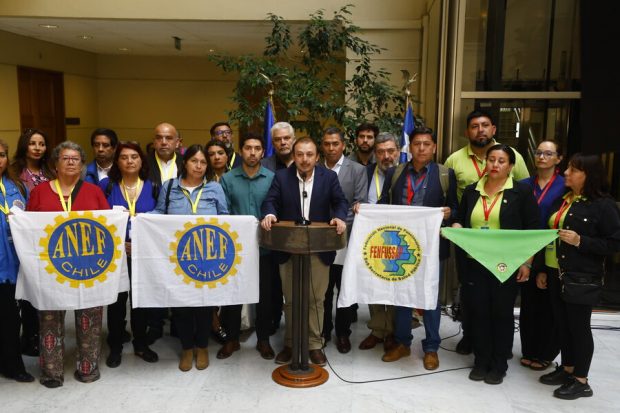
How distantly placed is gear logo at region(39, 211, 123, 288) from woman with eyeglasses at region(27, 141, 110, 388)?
100mm

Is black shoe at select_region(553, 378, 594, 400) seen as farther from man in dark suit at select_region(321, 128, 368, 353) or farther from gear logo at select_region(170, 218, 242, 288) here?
gear logo at select_region(170, 218, 242, 288)

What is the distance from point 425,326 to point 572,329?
958 millimetres

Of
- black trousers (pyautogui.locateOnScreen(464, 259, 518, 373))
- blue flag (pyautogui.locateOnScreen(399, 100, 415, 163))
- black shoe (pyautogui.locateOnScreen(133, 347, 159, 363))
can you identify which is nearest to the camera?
black trousers (pyautogui.locateOnScreen(464, 259, 518, 373))

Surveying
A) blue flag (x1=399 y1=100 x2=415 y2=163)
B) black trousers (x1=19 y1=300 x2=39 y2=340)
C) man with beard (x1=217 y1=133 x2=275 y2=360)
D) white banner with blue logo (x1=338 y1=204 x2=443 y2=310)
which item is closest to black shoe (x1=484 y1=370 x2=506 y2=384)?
white banner with blue logo (x1=338 y1=204 x2=443 y2=310)

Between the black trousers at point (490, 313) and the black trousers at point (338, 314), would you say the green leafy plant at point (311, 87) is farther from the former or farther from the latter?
the black trousers at point (490, 313)

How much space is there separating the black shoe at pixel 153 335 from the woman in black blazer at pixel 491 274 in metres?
2.40

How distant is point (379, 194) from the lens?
4.09 metres

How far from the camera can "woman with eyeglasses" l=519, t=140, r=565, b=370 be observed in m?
3.62

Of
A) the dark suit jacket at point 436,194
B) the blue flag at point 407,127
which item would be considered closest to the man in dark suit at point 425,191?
the dark suit jacket at point 436,194

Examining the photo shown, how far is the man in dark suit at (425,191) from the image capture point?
12.2 ft

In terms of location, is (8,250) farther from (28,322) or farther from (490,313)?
(490,313)

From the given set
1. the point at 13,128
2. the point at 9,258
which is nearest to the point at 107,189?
the point at 9,258

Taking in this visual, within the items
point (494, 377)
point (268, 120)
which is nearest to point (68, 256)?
point (268, 120)

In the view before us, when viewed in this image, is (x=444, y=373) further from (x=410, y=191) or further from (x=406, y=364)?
(x=410, y=191)
